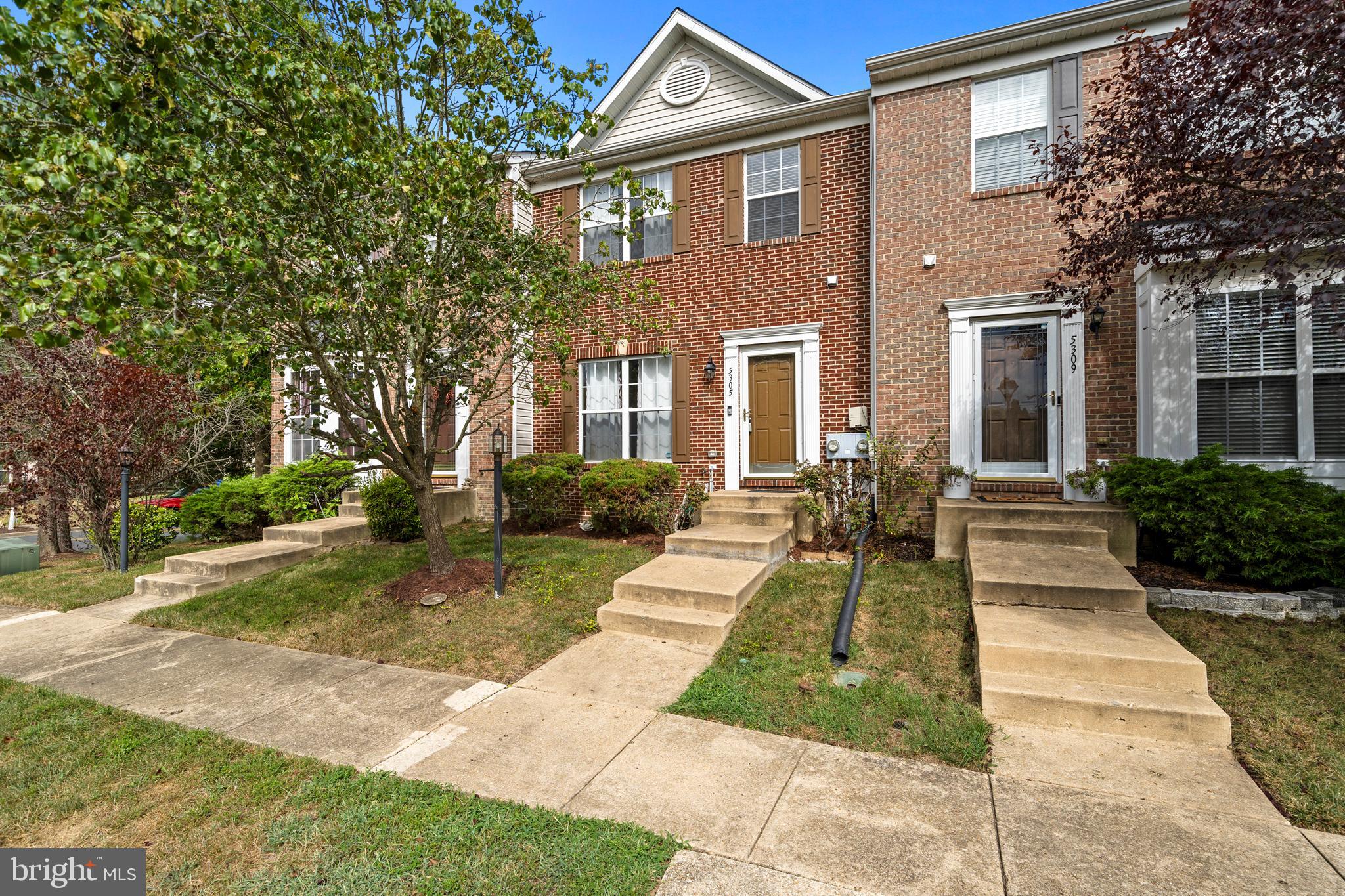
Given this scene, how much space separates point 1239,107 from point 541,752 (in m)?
6.39

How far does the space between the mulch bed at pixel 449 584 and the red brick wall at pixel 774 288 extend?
343 centimetres

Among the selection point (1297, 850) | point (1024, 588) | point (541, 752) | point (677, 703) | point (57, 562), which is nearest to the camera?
point (1297, 850)

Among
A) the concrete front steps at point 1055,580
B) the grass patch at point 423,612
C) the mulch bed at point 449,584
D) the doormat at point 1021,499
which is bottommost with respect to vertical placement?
the grass patch at point 423,612

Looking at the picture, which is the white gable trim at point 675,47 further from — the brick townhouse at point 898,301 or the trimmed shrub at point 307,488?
the trimmed shrub at point 307,488

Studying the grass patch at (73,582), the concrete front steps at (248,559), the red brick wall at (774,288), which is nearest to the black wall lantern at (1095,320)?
the red brick wall at (774,288)

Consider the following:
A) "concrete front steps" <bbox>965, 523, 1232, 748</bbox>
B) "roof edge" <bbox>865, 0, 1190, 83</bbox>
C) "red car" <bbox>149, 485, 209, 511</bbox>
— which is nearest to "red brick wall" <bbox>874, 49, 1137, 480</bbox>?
"roof edge" <bbox>865, 0, 1190, 83</bbox>

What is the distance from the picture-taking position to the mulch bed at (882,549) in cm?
669

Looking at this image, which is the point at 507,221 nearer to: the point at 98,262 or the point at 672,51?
the point at 98,262

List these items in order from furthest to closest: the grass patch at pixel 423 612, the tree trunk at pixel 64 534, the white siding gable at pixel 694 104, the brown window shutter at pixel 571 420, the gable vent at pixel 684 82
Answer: the tree trunk at pixel 64 534 < the brown window shutter at pixel 571 420 < the gable vent at pixel 684 82 < the white siding gable at pixel 694 104 < the grass patch at pixel 423 612

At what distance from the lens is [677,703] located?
3.82 m

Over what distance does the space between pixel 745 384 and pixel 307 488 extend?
794 centimetres

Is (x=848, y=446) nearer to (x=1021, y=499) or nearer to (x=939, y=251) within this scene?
(x=1021, y=499)

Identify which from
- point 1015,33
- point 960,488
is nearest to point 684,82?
point 1015,33

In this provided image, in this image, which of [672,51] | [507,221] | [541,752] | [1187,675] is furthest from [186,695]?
[672,51]
